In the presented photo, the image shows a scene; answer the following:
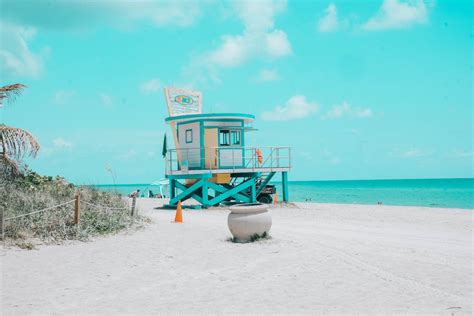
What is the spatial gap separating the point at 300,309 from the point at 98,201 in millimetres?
10053

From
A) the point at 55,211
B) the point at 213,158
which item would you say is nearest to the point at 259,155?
the point at 213,158

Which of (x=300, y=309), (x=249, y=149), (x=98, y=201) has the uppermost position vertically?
(x=249, y=149)

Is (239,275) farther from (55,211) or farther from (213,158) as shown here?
(213,158)

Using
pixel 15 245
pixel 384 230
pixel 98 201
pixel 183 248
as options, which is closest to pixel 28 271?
pixel 15 245

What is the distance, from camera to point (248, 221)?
40.5 ft

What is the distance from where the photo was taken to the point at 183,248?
11961 mm

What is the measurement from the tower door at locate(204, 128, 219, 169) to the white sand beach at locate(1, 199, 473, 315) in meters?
10.4

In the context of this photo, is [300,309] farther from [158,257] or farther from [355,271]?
[158,257]

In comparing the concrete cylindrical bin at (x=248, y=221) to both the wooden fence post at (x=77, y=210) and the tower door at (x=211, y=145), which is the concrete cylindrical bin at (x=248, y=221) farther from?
the tower door at (x=211, y=145)

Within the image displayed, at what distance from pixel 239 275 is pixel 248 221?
3.13 m

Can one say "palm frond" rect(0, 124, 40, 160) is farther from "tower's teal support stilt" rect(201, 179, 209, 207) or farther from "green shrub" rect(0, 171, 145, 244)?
"tower's teal support stilt" rect(201, 179, 209, 207)

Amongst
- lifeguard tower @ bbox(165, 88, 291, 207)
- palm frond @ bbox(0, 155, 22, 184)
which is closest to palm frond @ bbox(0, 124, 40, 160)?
Result: palm frond @ bbox(0, 155, 22, 184)

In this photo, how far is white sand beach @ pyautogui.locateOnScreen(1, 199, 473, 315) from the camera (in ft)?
24.4

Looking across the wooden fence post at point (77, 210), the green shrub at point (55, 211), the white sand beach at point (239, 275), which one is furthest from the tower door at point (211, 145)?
the wooden fence post at point (77, 210)
